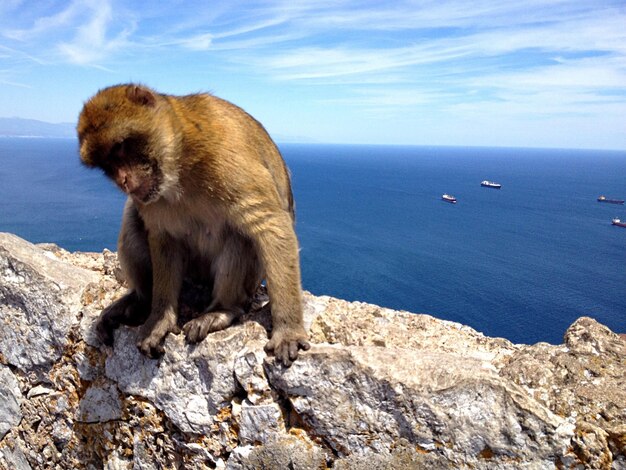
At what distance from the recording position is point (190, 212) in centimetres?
322

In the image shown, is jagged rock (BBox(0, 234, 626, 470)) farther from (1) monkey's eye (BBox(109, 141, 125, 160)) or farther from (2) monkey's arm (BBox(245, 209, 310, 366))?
(1) monkey's eye (BBox(109, 141, 125, 160))

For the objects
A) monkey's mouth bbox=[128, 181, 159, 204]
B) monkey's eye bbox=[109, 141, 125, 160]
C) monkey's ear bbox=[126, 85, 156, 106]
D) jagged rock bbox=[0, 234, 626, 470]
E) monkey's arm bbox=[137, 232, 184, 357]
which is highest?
monkey's ear bbox=[126, 85, 156, 106]

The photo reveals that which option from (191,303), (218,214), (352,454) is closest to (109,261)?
(191,303)

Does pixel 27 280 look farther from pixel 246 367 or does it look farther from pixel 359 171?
pixel 359 171

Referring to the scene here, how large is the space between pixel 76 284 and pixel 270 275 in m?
1.75

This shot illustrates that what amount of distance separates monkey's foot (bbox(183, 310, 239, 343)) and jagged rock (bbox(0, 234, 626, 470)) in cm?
6

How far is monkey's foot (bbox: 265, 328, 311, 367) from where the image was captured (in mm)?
2736

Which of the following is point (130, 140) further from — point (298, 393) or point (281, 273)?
point (298, 393)

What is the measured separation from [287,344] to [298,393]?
0.28 metres

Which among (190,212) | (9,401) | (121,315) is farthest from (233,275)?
(9,401)

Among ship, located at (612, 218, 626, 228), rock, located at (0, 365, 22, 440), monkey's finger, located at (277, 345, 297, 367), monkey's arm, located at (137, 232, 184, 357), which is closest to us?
monkey's finger, located at (277, 345, 297, 367)

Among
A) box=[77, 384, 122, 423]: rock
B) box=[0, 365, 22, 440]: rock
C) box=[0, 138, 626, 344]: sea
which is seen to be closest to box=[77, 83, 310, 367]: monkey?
box=[77, 384, 122, 423]: rock

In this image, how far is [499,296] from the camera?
126 ft

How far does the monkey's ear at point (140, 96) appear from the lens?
114 inches
